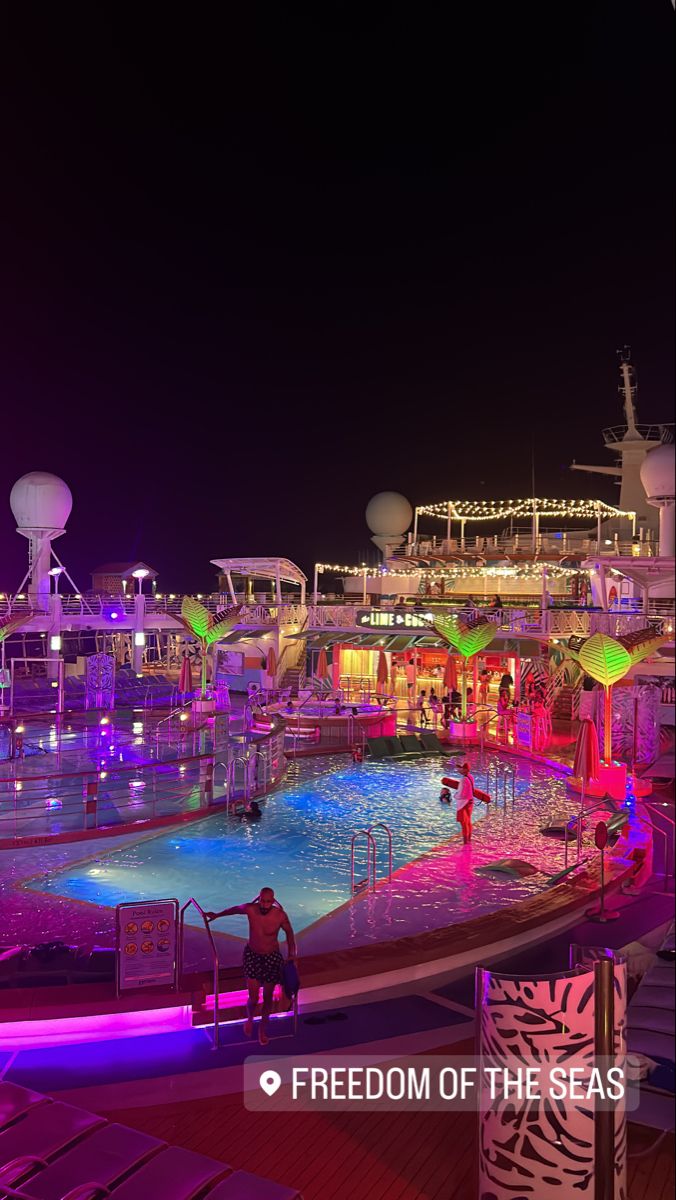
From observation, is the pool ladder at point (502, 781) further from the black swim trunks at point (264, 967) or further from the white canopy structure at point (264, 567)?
the white canopy structure at point (264, 567)

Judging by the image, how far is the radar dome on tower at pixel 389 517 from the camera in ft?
113

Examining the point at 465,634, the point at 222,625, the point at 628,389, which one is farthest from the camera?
the point at 628,389

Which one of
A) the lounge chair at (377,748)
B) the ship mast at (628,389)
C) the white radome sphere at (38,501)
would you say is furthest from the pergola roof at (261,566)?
the ship mast at (628,389)

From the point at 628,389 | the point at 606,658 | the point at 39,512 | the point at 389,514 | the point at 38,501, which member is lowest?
the point at 606,658

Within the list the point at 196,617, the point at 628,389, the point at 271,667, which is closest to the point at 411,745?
the point at 196,617

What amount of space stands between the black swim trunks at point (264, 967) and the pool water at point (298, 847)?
7.15 feet

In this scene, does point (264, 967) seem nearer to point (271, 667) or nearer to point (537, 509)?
point (271, 667)

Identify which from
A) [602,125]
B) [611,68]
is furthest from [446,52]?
[611,68]

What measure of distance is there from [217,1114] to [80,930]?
3.18 meters

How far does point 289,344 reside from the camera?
29172mm

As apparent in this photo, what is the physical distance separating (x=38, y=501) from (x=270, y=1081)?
22670 millimetres

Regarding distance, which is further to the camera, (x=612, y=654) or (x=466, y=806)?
(x=612, y=654)

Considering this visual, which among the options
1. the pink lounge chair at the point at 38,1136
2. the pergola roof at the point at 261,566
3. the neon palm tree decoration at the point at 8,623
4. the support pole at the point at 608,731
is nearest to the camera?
the pink lounge chair at the point at 38,1136

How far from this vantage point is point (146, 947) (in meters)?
5.73
